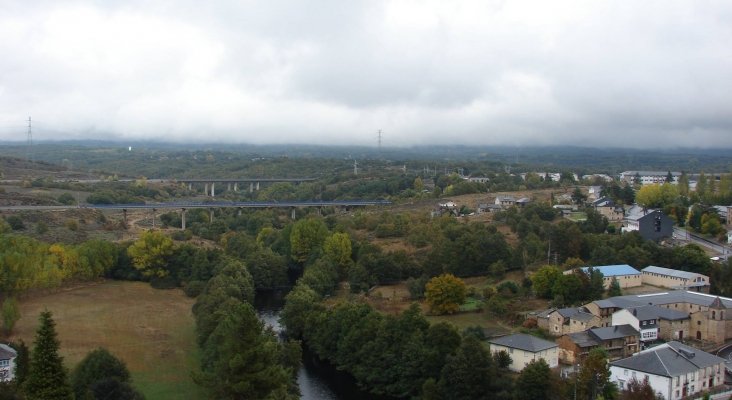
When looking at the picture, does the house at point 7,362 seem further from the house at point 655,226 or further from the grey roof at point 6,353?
the house at point 655,226

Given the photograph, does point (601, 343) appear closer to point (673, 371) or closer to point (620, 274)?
point (673, 371)

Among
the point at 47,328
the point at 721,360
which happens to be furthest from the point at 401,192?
→ the point at 47,328

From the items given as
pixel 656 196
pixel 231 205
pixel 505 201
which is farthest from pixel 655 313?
pixel 231 205

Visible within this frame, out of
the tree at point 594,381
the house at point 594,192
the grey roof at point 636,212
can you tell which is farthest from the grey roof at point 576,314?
the house at point 594,192

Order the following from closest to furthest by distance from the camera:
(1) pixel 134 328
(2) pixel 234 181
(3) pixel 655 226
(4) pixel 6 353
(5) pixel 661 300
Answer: (4) pixel 6 353 → (5) pixel 661 300 → (1) pixel 134 328 → (3) pixel 655 226 → (2) pixel 234 181

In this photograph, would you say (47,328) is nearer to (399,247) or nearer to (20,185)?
(399,247)

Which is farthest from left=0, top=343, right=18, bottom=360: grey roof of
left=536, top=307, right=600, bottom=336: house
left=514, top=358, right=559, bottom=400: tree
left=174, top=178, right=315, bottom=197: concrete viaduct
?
left=174, top=178, right=315, bottom=197: concrete viaduct

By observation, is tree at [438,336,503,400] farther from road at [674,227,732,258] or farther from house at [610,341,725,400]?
road at [674,227,732,258]
